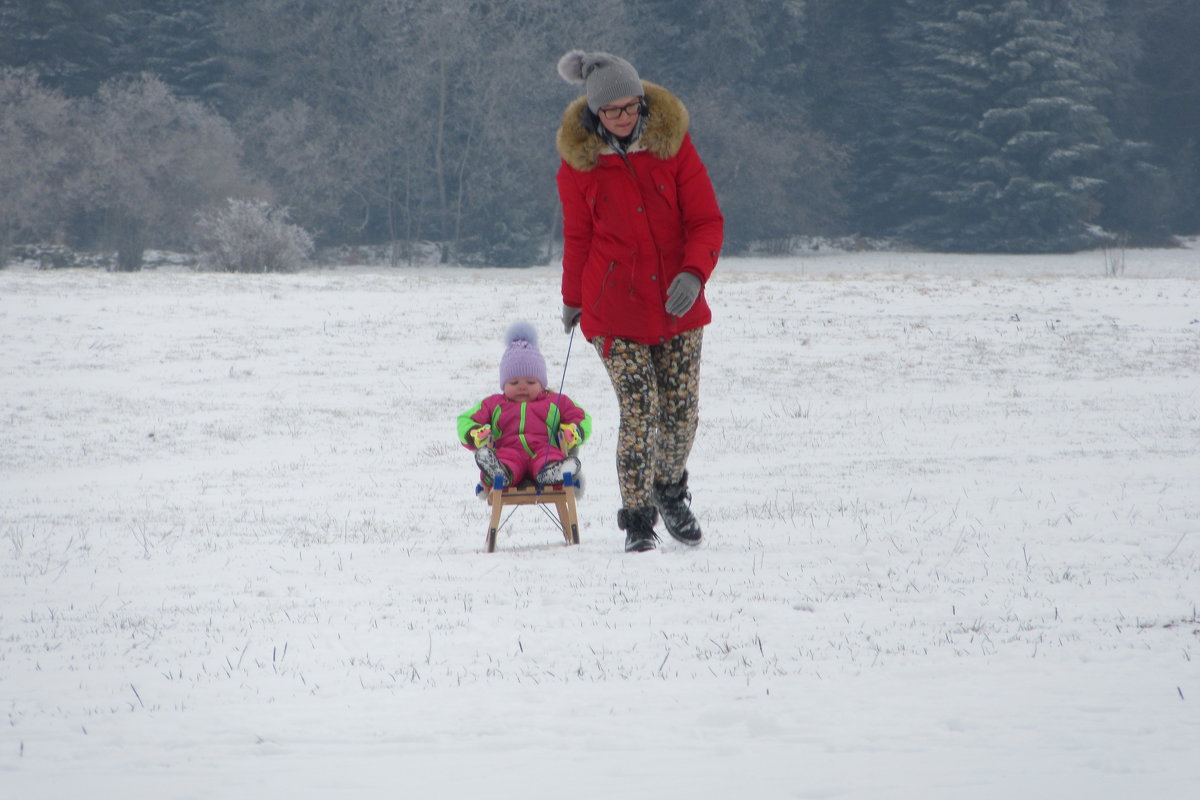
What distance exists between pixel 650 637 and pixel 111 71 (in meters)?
47.4

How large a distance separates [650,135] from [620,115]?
0.48ft

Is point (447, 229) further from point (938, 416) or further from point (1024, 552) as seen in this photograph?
point (1024, 552)

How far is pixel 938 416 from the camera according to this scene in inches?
480

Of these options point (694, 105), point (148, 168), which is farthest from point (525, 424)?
point (694, 105)

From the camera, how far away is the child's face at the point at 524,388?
617 cm

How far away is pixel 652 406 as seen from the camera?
556 centimetres

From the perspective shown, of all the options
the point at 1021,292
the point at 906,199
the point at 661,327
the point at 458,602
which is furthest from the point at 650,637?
the point at 906,199

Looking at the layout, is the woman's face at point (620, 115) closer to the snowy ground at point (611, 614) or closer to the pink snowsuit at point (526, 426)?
the pink snowsuit at point (526, 426)

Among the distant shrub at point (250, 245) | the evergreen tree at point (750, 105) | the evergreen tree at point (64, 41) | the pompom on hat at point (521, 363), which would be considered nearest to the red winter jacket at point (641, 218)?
the pompom on hat at point (521, 363)

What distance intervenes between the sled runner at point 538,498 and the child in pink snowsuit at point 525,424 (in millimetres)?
39

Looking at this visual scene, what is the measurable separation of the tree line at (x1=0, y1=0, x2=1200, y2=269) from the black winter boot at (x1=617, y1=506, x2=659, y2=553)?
37.8 meters

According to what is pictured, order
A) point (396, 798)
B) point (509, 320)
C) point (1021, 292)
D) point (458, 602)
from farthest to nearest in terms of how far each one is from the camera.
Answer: point (1021, 292) → point (509, 320) → point (458, 602) → point (396, 798)

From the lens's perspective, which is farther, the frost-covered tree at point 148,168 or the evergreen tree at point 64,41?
the evergreen tree at point 64,41

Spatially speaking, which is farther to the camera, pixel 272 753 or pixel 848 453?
pixel 848 453
